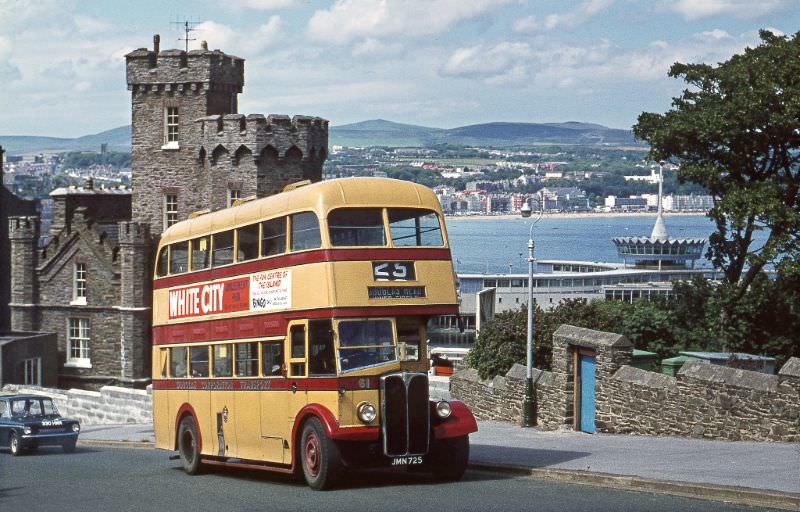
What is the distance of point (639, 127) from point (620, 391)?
57.5 feet

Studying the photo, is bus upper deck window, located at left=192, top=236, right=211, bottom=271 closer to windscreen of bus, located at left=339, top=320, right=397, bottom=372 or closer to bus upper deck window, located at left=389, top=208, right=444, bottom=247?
bus upper deck window, located at left=389, top=208, right=444, bottom=247

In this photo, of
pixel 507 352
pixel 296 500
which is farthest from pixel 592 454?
pixel 507 352

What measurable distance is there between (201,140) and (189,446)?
40343 mm

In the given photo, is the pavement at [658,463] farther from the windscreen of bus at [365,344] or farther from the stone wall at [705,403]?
the windscreen of bus at [365,344]

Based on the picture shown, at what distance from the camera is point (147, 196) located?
68750mm

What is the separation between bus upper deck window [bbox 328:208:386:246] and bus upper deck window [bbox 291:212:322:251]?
0.97 ft

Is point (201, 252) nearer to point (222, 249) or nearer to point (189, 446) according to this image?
point (222, 249)

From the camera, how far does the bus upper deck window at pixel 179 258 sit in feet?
88.1

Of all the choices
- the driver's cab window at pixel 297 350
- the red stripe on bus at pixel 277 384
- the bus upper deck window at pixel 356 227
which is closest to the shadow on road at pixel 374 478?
the red stripe on bus at pixel 277 384

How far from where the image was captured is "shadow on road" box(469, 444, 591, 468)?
23.3 meters

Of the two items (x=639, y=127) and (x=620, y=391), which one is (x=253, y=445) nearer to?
(x=620, y=391)

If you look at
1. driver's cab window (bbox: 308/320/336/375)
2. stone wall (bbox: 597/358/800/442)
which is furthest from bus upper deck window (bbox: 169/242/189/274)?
stone wall (bbox: 597/358/800/442)

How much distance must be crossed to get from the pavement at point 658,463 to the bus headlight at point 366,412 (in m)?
3.00

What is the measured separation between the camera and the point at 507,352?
138 ft
